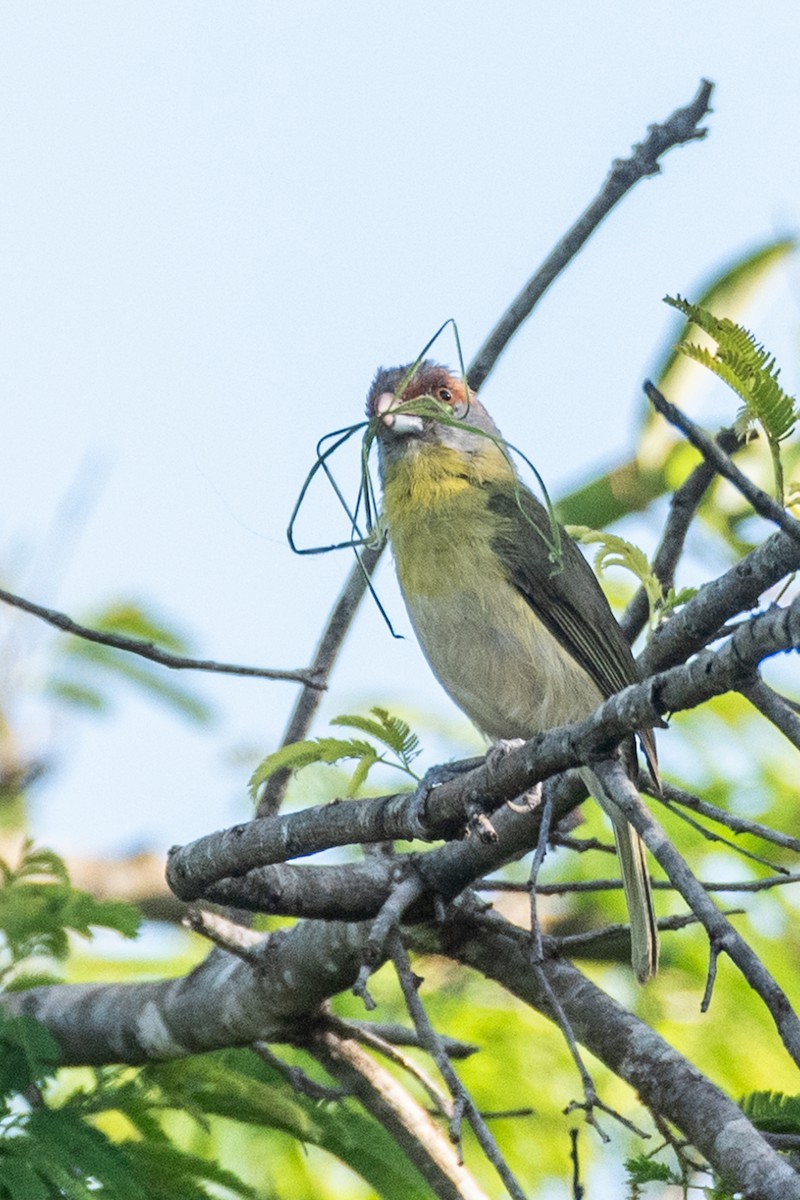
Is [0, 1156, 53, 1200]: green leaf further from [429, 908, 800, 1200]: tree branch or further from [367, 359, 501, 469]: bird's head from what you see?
[367, 359, 501, 469]: bird's head

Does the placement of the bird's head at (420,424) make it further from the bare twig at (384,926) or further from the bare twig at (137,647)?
the bare twig at (384,926)

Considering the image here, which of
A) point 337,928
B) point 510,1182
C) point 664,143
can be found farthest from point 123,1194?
point 664,143

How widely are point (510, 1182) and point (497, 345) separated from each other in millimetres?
2842

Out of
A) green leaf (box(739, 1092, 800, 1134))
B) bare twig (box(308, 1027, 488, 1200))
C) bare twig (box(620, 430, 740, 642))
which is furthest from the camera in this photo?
bare twig (box(620, 430, 740, 642))

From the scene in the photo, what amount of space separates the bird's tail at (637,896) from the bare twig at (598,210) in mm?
1427

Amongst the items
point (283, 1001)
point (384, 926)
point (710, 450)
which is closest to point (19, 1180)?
point (384, 926)

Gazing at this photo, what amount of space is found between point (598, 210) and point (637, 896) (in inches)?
80.7

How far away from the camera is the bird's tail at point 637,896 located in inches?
156

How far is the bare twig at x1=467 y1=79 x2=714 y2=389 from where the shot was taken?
14.6ft

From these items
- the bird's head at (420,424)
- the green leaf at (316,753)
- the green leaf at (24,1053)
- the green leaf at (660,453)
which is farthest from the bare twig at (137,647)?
the green leaf at (660,453)

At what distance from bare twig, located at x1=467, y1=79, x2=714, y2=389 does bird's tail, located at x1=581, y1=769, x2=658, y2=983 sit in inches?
56.2

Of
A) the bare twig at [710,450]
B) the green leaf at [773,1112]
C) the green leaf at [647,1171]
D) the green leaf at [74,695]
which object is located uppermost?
the green leaf at [74,695]

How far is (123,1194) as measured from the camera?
3.16 meters

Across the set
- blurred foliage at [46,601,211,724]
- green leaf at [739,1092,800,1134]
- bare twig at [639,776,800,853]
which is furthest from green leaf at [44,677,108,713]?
green leaf at [739,1092,800,1134]
